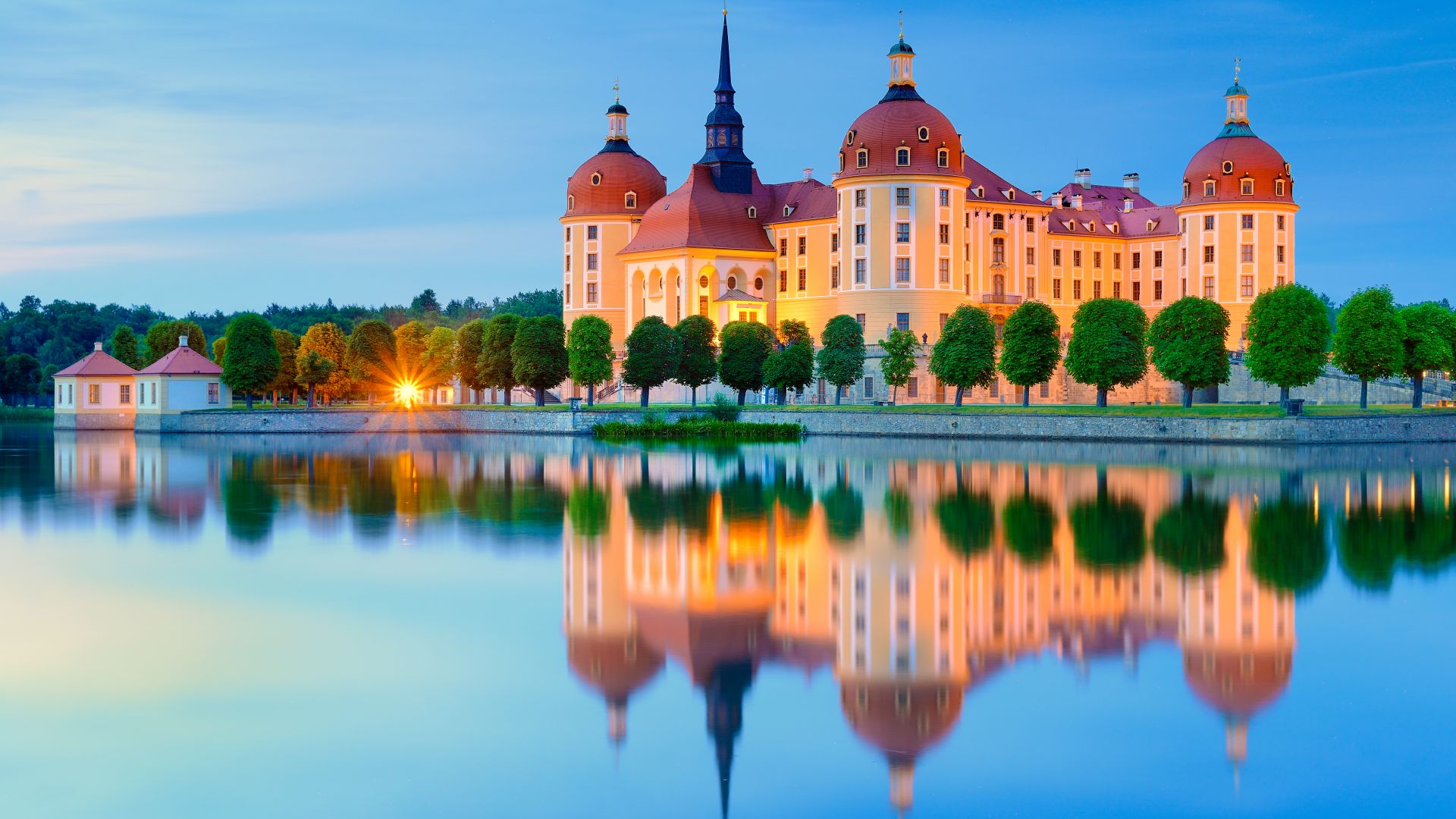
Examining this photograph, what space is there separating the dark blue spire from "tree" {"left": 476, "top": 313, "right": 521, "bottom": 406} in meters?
18.3

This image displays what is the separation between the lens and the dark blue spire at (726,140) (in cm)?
8444

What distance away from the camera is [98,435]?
6894 centimetres

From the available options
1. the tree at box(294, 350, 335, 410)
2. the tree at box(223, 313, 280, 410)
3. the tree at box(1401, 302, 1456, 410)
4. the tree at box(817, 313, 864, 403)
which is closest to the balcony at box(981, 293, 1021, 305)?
the tree at box(817, 313, 864, 403)

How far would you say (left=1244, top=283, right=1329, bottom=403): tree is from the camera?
53.6 metres

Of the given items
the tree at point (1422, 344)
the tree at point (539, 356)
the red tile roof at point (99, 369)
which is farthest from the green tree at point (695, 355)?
the tree at point (1422, 344)

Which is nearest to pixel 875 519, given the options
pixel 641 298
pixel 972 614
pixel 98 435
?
pixel 972 614

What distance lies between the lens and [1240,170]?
77438mm

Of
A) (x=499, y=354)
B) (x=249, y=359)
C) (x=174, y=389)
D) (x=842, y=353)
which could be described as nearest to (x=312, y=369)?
(x=249, y=359)

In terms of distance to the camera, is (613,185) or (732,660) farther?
(613,185)

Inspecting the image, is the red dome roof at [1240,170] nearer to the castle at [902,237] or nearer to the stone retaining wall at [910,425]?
the castle at [902,237]

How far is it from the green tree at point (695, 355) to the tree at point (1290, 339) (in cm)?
2387

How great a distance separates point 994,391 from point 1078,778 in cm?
5932

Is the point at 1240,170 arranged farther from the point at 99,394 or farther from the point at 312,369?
the point at 99,394

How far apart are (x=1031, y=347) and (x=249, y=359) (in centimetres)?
3803
